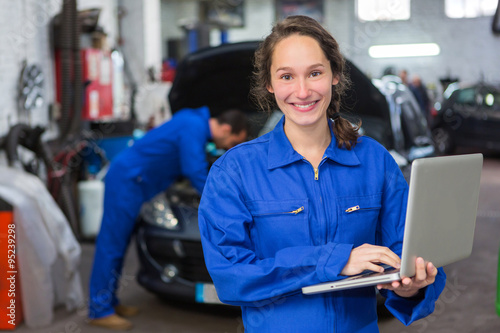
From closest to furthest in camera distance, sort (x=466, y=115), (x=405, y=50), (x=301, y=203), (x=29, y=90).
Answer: (x=301, y=203)
(x=29, y=90)
(x=466, y=115)
(x=405, y=50)

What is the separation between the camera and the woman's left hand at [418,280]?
1268 millimetres

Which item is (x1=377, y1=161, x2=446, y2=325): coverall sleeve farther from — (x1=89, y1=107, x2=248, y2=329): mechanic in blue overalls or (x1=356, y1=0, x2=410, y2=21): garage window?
(x1=356, y1=0, x2=410, y2=21): garage window

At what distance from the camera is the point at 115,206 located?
3.73 metres

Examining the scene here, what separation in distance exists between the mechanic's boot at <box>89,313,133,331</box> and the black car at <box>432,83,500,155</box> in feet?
28.6

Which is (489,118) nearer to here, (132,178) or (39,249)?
(132,178)

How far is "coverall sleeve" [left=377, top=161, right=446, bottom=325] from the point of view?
1444mm

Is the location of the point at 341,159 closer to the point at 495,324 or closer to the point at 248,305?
the point at 248,305

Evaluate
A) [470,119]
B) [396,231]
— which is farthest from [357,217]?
[470,119]

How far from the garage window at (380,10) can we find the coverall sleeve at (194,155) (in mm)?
15829

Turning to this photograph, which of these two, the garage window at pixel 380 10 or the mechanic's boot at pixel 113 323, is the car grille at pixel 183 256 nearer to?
the mechanic's boot at pixel 113 323

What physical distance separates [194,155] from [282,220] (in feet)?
7.32

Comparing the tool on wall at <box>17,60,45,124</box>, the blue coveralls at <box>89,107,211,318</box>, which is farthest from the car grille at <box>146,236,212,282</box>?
the tool on wall at <box>17,60,45,124</box>

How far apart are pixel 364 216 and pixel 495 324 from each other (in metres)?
2.66

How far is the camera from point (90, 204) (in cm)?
584
